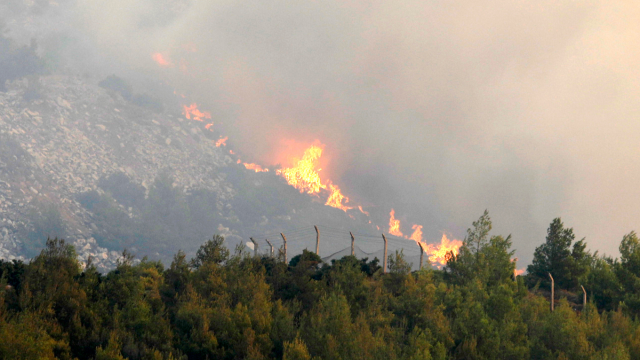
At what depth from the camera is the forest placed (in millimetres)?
28156

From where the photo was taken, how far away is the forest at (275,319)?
28.2 metres

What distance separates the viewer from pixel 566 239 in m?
63.2

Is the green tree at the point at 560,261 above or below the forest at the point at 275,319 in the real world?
above

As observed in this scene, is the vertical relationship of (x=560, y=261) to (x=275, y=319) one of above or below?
above

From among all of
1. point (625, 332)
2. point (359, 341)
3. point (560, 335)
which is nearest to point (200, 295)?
point (359, 341)

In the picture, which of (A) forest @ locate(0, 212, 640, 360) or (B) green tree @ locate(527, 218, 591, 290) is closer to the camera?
(A) forest @ locate(0, 212, 640, 360)

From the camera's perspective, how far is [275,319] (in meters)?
33.3

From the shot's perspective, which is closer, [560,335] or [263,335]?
[263,335]

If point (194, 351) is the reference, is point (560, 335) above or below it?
above

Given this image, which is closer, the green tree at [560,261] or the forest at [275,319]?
the forest at [275,319]

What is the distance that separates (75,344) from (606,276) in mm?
52761

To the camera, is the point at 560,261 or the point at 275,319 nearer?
the point at 275,319

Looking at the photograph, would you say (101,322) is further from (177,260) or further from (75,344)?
(177,260)

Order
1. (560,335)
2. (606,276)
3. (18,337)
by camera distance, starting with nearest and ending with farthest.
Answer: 1. (18,337)
2. (560,335)
3. (606,276)
